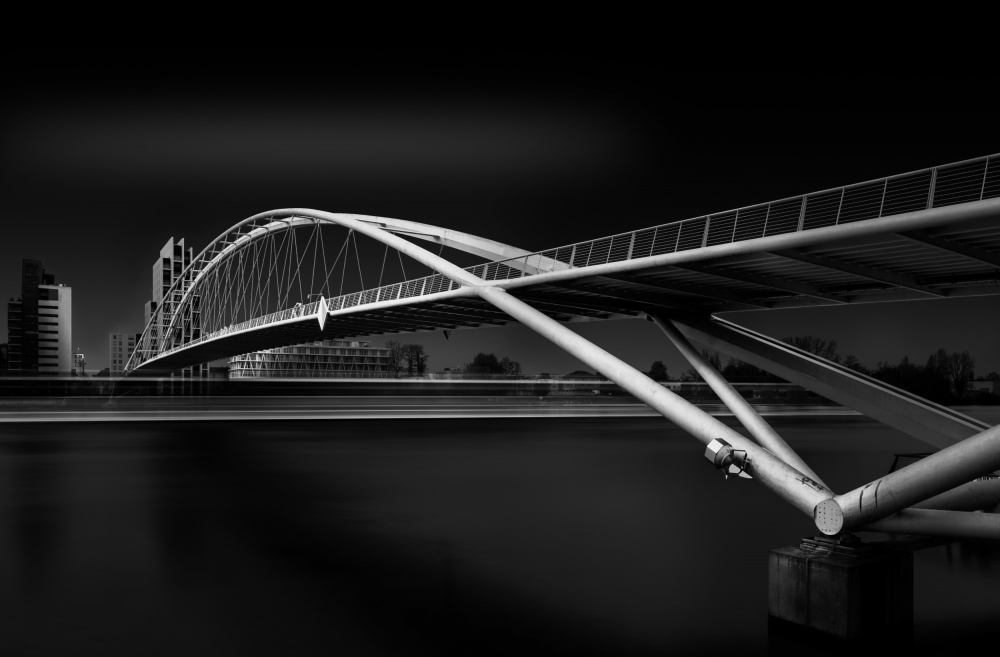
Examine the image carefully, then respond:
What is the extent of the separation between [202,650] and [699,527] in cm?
1030

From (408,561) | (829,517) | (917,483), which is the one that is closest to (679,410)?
(829,517)

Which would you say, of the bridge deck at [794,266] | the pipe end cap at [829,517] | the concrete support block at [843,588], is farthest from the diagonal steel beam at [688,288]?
the concrete support block at [843,588]

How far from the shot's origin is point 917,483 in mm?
8391

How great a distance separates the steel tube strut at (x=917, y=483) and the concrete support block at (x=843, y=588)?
0.31 metres

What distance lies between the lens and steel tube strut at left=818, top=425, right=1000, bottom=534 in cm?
795

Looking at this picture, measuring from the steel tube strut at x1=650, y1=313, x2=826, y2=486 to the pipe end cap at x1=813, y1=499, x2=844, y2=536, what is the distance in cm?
217

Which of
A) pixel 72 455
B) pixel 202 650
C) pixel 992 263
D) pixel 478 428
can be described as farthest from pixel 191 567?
pixel 478 428

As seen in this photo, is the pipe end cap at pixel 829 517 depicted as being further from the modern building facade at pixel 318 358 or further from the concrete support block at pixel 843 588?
the modern building facade at pixel 318 358

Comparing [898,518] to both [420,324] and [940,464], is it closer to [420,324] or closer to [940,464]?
[940,464]

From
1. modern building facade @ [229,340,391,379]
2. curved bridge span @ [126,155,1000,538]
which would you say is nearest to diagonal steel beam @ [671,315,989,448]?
curved bridge span @ [126,155,1000,538]

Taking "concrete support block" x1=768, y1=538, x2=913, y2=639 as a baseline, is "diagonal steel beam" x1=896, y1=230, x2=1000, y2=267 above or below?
above

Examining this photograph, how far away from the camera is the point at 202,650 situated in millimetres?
8164

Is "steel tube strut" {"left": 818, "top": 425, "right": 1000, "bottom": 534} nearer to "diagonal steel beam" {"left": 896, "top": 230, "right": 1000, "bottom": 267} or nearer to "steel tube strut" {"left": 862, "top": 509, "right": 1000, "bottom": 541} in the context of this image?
"steel tube strut" {"left": 862, "top": 509, "right": 1000, "bottom": 541}

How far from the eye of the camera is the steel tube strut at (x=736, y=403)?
44.5 feet
